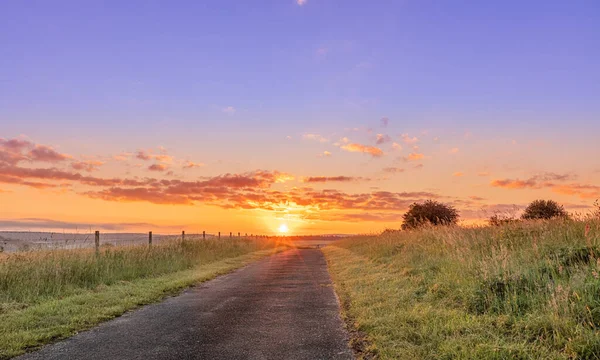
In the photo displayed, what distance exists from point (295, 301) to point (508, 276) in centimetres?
594

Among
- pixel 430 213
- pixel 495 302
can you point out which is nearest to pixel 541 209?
pixel 430 213

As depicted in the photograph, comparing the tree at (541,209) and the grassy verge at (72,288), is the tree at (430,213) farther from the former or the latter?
the grassy verge at (72,288)

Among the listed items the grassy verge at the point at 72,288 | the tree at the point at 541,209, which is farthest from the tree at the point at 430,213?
the grassy verge at the point at 72,288

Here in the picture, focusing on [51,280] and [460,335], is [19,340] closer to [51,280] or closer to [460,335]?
[51,280]

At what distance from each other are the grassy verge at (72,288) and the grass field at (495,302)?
20.3 feet

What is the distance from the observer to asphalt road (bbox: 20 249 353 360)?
7.13 metres

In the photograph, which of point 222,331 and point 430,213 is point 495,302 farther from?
point 430,213

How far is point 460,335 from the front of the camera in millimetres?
6949

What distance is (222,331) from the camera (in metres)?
8.62

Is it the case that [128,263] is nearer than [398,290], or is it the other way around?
[398,290]

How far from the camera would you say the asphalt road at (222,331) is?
281 inches

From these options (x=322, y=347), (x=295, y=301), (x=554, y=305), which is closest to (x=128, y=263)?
(x=295, y=301)

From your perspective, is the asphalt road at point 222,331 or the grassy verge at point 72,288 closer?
the asphalt road at point 222,331

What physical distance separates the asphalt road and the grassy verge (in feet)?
2.19
